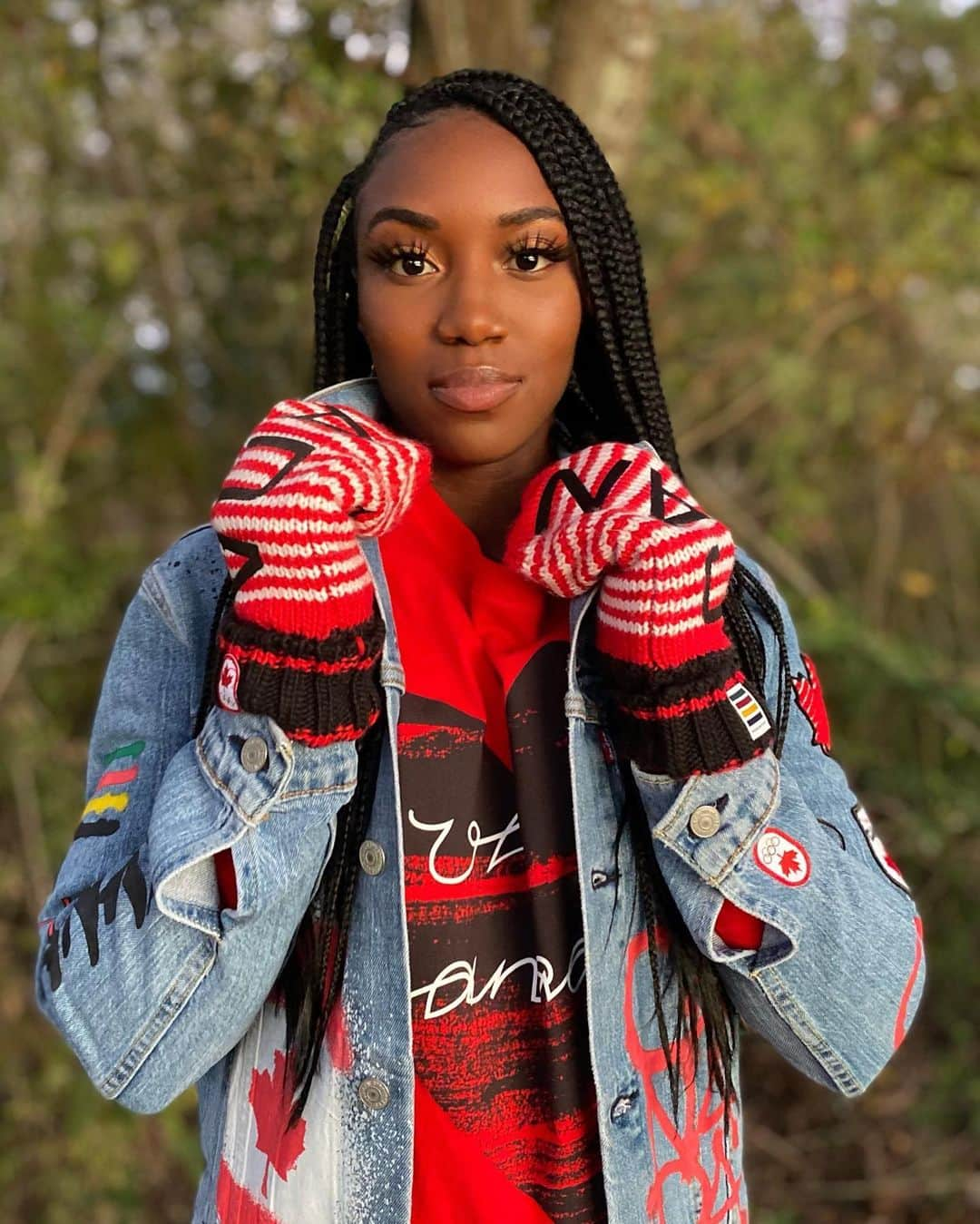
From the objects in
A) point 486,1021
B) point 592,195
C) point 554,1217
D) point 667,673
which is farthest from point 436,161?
point 554,1217

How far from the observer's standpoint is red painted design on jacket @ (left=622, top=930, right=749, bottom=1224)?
137cm

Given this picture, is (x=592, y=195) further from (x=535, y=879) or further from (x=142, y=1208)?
(x=142, y=1208)

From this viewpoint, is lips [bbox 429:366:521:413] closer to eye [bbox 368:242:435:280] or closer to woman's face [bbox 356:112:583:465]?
woman's face [bbox 356:112:583:465]

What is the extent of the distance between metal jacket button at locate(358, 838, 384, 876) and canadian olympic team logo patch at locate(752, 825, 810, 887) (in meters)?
0.41

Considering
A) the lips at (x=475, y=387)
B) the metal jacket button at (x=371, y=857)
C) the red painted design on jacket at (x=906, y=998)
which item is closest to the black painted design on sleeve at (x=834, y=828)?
the red painted design on jacket at (x=906, y=998)

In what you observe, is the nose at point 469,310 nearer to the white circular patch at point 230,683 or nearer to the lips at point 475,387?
the lips at point 475,387

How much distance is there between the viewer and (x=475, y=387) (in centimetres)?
139

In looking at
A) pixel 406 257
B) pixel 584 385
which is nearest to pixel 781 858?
pixel 584 385

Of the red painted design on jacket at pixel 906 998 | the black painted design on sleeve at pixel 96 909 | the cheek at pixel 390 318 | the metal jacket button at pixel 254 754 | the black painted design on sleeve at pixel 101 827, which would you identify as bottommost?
the red painted design on jacket at pixel 906 998

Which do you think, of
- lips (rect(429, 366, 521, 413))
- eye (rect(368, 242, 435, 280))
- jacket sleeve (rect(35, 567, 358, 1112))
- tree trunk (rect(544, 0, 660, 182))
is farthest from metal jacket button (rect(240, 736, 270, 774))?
tree trunk (rect(544, 0, 660, 182))

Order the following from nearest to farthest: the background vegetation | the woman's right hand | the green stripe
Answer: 1. the woman's right hand
2. the green stripe
3. the background vegetation

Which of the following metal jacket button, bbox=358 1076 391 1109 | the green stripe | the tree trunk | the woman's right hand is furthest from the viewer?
the tree trunk

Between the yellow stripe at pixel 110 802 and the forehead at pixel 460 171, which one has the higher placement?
the forehead at pixel 460 171

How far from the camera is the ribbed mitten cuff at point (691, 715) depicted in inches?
49.8
